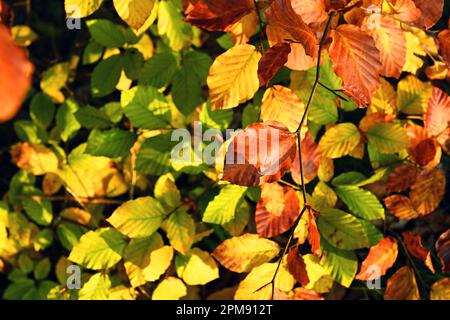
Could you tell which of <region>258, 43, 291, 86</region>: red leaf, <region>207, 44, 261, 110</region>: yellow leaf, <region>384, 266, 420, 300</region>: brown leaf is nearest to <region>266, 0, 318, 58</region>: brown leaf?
<region>258, 43, 291, 86</region>: red leaf

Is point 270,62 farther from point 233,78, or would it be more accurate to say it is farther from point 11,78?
point 11,78

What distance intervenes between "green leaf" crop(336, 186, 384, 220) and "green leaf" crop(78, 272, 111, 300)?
1.84 feet

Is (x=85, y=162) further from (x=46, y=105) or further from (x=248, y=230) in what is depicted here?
(x=248, y=230)

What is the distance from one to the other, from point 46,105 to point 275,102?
69 centimetres

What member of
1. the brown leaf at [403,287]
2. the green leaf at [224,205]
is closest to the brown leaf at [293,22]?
the green leaf at [224,205]

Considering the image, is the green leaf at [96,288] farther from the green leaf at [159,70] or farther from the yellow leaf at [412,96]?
the yellow leaf at [412,96]

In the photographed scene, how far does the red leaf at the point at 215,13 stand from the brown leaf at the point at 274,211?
32 cm

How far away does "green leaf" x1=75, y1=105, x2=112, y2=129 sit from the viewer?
4.03ft

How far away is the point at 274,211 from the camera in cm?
99

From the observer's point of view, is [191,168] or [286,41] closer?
A: [286,41]

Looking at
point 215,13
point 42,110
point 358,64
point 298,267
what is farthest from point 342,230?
point 42,110

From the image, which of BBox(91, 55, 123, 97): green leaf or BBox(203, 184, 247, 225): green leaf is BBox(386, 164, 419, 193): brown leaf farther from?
BBox(91, 55, 123, 97): green leaf

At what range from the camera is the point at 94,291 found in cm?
118
